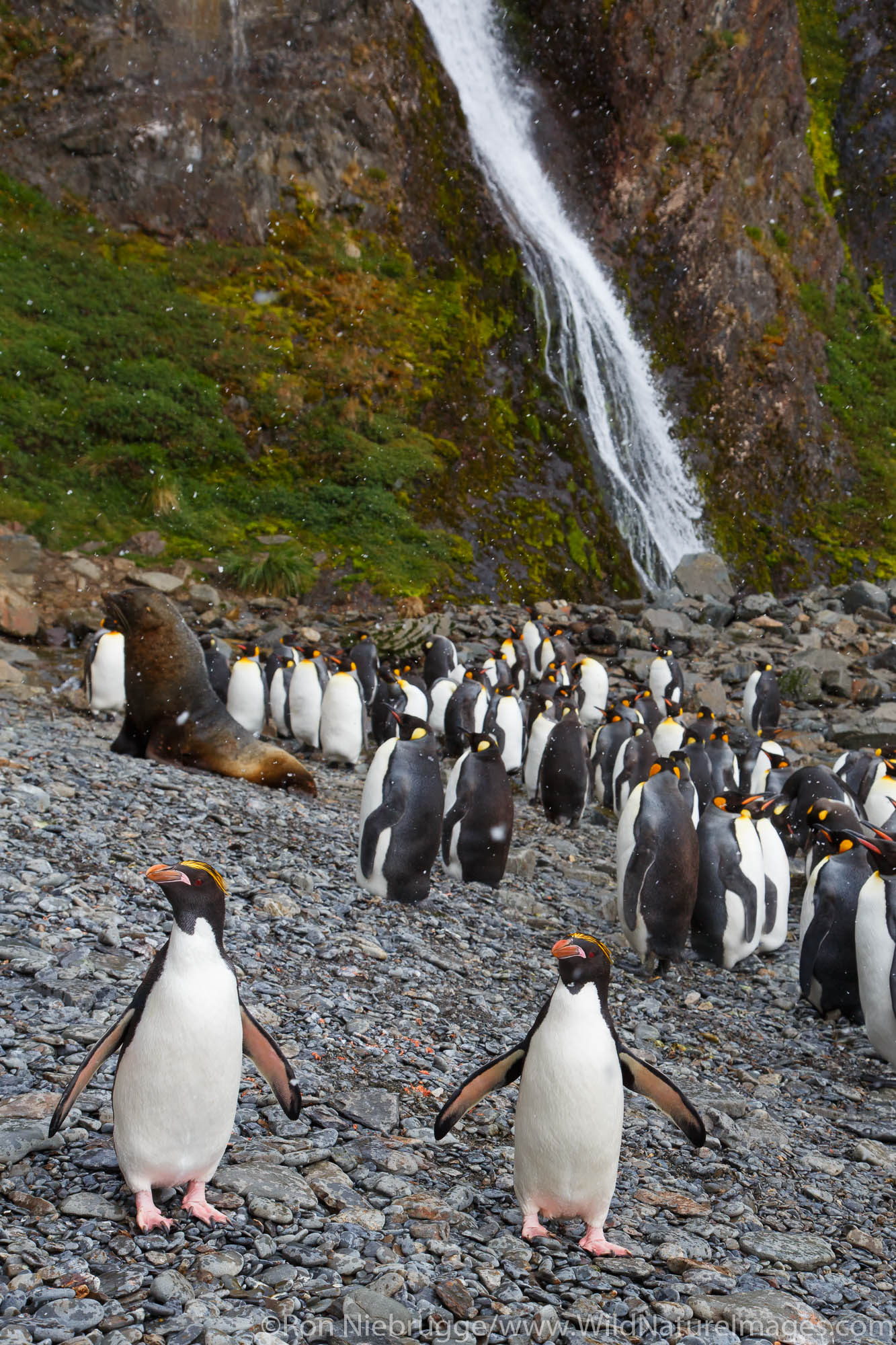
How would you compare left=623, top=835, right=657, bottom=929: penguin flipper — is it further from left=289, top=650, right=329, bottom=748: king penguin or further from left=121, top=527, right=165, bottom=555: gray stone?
left=121, top=527, right=165, bottom=555: gray stone

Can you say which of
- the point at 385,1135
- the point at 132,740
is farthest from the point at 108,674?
the point at 385,1135

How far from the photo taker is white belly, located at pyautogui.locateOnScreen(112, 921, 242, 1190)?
9.65 feet

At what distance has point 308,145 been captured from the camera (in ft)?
73.0

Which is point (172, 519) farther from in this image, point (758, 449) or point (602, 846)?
point (758, 449)

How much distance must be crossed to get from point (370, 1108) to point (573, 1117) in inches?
31.9

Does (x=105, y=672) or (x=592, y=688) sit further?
(x=592, y=688)

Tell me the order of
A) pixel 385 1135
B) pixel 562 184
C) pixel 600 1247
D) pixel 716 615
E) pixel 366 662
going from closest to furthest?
pixel 600 1247 < pixel 385 1135 < pixel 366 662 < pixel 716 615 < pixel 562 184

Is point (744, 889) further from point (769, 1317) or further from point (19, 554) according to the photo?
point (19, 554)

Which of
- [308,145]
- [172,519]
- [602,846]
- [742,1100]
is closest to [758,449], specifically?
[308,145]

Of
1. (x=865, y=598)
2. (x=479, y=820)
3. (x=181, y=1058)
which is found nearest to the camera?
(x=181, y=1058)

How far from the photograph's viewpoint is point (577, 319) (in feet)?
78.5

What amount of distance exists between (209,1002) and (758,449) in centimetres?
2626

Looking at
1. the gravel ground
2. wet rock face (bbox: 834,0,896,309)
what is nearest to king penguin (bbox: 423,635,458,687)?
the gravel ground

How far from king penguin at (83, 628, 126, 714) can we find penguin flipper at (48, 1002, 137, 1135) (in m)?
8.92
